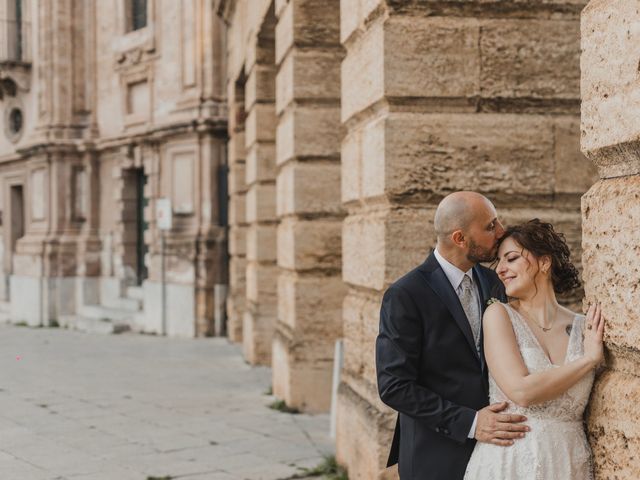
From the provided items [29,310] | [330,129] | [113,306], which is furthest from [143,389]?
[29,310]

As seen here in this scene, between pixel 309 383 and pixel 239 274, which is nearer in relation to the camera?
pixel 309 383

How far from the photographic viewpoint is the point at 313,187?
26.6ft

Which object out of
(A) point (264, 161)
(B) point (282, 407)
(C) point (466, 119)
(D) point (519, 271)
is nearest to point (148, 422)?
(B) point (282, 407)

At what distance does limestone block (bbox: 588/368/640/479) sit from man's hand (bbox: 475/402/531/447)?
8.7 inches

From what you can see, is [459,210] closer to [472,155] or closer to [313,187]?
[472,155]

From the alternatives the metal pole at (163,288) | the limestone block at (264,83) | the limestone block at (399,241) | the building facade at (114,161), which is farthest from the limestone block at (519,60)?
the metal pole at (163,288)

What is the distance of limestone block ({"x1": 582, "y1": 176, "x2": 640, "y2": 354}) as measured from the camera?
2.58 meters

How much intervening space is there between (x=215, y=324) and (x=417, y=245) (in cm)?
1197

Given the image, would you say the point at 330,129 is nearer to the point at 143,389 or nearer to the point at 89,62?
the point at 143,389

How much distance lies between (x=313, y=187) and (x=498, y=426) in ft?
17.6

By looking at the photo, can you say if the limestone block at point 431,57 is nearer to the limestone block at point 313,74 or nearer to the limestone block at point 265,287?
the limestone block at point 313,74

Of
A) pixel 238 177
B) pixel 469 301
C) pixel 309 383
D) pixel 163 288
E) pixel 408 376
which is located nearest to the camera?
pixel 408 376

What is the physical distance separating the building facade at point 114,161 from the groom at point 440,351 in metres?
13.5

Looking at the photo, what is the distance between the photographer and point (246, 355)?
12625 mm
